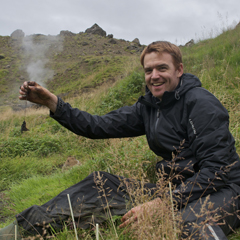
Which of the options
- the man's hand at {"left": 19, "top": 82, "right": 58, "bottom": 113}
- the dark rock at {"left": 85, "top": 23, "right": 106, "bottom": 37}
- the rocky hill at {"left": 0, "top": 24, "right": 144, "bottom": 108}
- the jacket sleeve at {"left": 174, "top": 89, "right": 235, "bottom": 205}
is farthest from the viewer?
the dark rock at {"left": 85, "top": 23, "right": 106, "bottom": 37}

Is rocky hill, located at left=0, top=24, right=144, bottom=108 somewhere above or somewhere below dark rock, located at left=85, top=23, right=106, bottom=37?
below

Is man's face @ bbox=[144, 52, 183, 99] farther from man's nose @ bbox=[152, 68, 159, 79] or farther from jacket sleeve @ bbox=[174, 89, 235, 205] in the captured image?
jacket sleeve @ bbox=[174, 89, 235, 205]

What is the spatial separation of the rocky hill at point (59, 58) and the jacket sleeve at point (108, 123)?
14.1 meters

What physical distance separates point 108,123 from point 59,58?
37262 millimetres

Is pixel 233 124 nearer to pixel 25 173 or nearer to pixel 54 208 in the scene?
pixel 54 208

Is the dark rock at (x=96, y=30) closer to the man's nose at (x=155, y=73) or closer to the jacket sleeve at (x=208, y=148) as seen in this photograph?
the man's nose at (x=155, y=73)

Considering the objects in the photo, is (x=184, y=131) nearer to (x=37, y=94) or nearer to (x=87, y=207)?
(x=87, y=207)

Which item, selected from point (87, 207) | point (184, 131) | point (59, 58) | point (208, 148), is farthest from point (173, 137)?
point (59, 58)

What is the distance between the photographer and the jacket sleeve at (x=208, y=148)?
1.54 m

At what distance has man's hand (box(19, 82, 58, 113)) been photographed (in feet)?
6.55

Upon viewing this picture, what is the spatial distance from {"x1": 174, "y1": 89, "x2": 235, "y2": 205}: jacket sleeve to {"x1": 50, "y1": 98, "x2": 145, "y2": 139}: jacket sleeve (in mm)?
806

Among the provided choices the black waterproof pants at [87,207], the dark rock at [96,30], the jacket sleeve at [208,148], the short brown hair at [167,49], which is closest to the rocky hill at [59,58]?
the dark rock at [96,30]

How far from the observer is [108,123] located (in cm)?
244

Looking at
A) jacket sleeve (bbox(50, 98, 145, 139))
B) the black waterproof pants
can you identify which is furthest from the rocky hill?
the black waterproof pants
